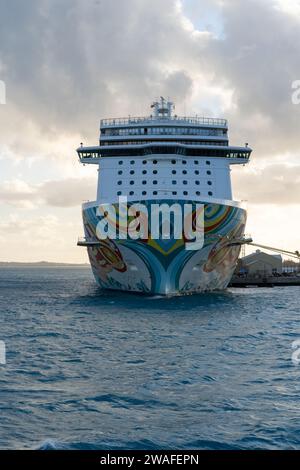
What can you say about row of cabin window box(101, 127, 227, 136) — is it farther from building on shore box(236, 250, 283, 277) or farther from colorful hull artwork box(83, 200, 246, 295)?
building on shore box(236, 250, 283, 277)

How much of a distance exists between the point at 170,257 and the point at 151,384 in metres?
19.1

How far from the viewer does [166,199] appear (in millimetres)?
33125

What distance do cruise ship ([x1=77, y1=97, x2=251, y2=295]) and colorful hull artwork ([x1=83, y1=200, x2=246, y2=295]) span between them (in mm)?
58

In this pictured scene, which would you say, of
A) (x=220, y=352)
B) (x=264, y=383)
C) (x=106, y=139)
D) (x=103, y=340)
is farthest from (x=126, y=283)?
(x=264, y=383)

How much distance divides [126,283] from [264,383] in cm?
2248

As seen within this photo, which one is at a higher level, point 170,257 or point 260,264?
point 170,257

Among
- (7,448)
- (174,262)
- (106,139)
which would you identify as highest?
(106,139)

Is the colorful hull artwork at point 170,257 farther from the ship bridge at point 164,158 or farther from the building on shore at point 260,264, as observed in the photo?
the building on shore at point 260,264

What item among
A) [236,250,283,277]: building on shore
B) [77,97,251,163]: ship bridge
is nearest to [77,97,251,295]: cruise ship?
[77,97,251,163]: ship bridge

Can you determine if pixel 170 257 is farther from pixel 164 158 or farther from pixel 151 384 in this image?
pixel 151 384

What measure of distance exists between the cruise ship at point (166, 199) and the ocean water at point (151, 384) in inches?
269

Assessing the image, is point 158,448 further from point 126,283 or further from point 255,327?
point 126,283

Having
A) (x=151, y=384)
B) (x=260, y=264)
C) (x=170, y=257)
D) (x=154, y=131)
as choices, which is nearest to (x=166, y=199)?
(x=170, y=257)

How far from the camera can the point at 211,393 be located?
13.8m
